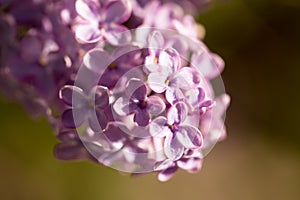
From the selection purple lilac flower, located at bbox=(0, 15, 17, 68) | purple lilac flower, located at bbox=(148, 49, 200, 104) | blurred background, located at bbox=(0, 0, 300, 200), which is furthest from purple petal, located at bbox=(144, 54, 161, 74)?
blurred background, located at bbox=(0, 0, 300, 200)

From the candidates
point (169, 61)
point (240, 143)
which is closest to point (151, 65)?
point (169, 61)

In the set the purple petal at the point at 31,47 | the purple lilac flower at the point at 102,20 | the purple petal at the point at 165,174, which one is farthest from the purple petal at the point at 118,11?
the purple petal at the point at 165,174

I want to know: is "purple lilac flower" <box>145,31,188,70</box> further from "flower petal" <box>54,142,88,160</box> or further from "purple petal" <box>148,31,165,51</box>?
"flower petal" <box>54,142,88,160</box>

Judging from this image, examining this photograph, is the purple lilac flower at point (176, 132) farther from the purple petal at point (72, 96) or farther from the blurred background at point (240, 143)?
the blurred background at point (240, 143)

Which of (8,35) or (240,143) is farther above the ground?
(8,35)

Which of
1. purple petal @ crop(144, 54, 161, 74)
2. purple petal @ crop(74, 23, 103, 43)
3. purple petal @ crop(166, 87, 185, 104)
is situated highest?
purple petal @ crop(74, 23, 103, 43)

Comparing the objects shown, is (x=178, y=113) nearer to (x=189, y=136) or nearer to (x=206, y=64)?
(x=189, y=136)

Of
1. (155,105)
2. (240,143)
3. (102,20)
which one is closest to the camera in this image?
(155,105)
